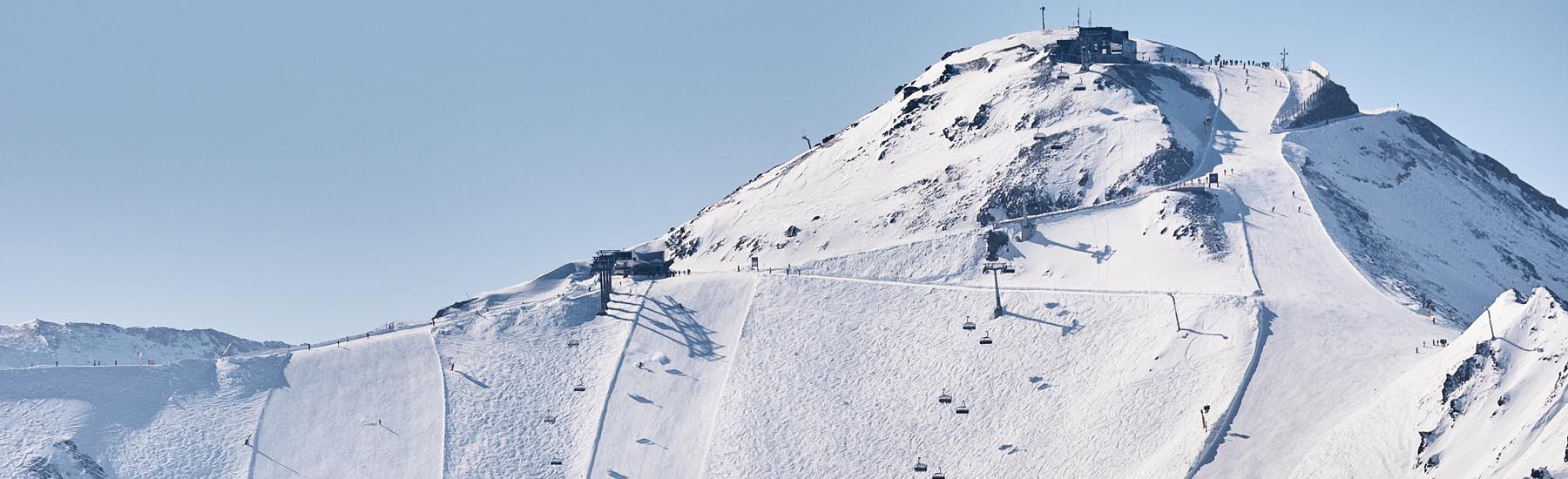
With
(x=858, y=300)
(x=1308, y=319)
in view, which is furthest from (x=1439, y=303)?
(x=858, y=300)

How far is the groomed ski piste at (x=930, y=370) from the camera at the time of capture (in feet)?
505

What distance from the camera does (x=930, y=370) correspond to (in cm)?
17462

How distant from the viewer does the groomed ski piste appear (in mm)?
154000

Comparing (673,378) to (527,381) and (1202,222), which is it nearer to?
(527,381)

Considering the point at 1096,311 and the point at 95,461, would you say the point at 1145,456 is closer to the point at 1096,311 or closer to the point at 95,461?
the point at 1096,311

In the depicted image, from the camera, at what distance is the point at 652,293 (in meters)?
194

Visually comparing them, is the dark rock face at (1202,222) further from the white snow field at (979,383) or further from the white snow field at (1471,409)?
the white snow field at (1471,409)

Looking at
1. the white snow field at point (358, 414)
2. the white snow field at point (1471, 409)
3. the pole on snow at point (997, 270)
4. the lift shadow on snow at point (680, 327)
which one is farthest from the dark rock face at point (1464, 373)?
the white snow field at point (358, 414)

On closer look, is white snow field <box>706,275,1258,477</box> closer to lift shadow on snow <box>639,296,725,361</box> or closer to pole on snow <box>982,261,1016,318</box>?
pole on snow <box>982,261,1016,318</box>

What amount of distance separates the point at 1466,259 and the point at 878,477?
63844 mm

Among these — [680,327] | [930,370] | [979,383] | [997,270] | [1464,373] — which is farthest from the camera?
[997,270]

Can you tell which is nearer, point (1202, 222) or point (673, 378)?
point (673, 378)

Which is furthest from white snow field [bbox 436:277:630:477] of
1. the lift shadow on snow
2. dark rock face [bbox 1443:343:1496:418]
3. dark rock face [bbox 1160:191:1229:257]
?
dark rock face [bbox 1443:343:1496:418]

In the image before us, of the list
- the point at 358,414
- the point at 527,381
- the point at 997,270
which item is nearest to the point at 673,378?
the point at 527,381
